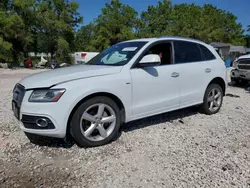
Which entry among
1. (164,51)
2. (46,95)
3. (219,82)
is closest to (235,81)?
(219,82)

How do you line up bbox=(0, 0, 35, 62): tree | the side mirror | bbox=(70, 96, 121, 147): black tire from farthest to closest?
bbox=(0, 0, 35, 62): tree → the side mirror → bbox=(70, 96, 121, 147): black tire

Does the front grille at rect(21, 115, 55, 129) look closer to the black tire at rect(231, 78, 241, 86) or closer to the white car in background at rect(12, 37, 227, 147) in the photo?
the white car in background at rect(12, 37, 227, 147)

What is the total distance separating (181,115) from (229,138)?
4.46ft

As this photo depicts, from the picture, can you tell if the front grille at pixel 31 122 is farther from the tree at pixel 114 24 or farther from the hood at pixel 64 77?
the tree at pixel 114 24

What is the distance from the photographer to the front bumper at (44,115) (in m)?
3.03

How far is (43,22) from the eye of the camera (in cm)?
2564

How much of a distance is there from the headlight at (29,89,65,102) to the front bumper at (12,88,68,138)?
57 millimetres

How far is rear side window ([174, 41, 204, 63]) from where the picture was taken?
4.41 m

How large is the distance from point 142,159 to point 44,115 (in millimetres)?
1449

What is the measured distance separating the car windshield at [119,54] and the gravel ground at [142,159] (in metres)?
1.26

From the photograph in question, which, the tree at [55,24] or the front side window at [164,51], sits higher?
the tree at [55,24]

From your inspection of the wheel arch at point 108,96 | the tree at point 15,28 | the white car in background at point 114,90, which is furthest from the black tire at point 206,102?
the tree at point 15,28

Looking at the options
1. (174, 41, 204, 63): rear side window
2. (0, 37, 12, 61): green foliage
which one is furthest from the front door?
(0, 37, 12, 61): green foliage

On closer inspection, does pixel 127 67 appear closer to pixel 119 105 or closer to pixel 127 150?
pixel 119 105
